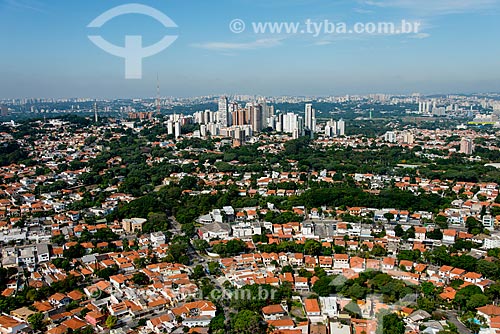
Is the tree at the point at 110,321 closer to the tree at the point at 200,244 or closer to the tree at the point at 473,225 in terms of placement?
the tree at the point at 200,244

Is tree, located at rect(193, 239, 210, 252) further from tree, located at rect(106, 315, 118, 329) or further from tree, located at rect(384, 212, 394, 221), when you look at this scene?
tree, located at rect(384, 212, 394, 221)

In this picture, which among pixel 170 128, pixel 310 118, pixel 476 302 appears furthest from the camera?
pixel 310 118

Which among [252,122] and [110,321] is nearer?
[110,321]

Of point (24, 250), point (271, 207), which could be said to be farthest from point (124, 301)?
point (271, 207)

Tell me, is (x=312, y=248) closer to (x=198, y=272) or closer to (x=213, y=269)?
(x=213, y=269)

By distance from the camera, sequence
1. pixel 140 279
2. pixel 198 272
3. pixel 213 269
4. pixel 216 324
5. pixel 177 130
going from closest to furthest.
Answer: pixel 216 324, pixel 140 279, pixel 198 272, pixel 213 269, pixel 177 130

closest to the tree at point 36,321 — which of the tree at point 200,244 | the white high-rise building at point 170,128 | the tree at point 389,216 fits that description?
the tree at point 200,244

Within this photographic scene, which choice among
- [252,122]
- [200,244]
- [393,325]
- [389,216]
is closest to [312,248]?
[200,244]

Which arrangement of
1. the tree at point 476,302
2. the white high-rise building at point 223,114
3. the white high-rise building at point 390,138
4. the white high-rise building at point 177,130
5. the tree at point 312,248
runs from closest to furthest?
the tree at point 476,302
the tree at point 312,248
the white high-rise building at point 177,130
the white high-rise building at point 390,138
the white high-rise building at point 223,114

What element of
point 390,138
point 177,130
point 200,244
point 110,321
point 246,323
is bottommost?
point 110,321
